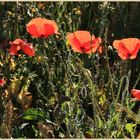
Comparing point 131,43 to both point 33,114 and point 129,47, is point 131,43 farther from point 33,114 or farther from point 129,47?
point 33,114

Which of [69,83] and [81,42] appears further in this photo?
[69,83]

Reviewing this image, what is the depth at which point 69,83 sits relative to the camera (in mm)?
2230

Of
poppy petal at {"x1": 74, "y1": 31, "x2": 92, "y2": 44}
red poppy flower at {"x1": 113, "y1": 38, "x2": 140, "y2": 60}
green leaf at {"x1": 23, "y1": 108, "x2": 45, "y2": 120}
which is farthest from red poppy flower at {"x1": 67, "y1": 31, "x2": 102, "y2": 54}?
green leaf at {"x1": 23, "y1": 108, "x2": 45, "y2": 120}

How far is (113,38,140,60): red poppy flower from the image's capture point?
200 cm

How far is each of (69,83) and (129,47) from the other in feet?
1.16

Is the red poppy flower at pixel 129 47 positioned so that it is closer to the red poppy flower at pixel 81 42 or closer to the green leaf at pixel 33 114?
the red poppy flower at pixel 81 42

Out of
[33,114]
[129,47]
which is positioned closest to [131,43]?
[129,47]

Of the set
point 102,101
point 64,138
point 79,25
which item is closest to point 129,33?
point 79,25

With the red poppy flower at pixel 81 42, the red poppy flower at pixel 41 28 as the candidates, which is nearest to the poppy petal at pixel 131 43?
the red poppy flower at pixel 81 42

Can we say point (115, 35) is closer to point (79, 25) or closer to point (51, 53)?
point (79, 25)

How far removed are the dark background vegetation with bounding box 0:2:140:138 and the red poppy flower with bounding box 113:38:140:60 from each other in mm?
60

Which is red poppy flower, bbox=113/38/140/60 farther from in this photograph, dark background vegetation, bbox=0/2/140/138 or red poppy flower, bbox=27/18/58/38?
red poppy flower, bbox=27/18/58/38

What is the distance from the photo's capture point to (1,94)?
224 cm

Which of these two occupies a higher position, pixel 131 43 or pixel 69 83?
pixel 131 43
